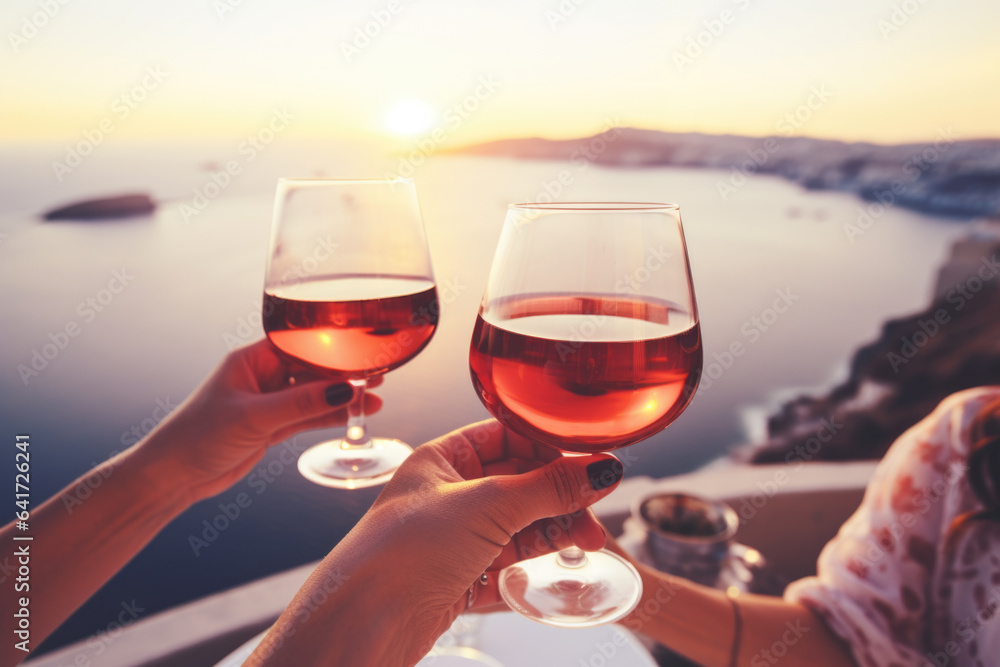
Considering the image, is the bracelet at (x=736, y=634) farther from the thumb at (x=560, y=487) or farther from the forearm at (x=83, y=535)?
the forearm at (x=83, y=535)

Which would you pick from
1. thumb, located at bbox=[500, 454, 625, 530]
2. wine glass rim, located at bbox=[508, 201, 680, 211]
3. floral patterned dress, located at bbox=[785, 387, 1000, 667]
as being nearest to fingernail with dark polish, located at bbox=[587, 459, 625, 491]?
thumb, located at bbox=[500, 454, 625, 530]

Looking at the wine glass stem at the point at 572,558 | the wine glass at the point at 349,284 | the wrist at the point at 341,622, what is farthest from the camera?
the wine glass at the point at 349,284

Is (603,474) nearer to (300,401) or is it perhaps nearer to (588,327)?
(588,327)

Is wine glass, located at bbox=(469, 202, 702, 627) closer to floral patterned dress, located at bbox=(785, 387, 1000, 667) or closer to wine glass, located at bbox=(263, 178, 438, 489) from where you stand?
wine glass, located at bbox=(263, 178, 438, 489)

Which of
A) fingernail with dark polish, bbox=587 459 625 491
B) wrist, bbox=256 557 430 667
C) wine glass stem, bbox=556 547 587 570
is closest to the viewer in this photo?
wrist, bbox=256 557 430 667

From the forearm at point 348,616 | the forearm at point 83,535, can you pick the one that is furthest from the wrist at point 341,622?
the forearm at point 83,535
